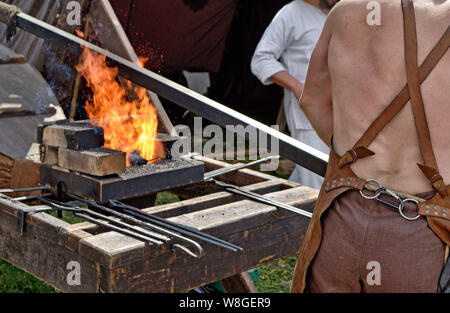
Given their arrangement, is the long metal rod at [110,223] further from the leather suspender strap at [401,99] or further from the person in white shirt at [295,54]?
the person in white shirt at [295,54]

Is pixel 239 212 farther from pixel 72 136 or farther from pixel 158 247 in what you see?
pixel 72 136

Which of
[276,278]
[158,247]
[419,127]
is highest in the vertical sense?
[419,127]

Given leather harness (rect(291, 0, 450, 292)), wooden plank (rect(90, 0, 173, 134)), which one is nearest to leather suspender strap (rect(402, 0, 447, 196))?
leather harness (rect(291, 0, 450, 292))

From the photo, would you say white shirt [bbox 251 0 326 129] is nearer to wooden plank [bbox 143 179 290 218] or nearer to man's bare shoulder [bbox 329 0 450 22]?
wooden plank [bbox 143 179 290 218]

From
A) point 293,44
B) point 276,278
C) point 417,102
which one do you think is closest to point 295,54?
point 293,44

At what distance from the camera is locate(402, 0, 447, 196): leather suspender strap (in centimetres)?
180

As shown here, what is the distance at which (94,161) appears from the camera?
→ 2.14 meters

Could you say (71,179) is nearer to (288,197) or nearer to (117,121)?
(117,121)

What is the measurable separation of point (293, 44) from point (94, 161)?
2.64 m

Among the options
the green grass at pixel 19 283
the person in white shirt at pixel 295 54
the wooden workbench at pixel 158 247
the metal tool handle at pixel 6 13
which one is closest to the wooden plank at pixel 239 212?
the wooden workbench at pixel 158 247

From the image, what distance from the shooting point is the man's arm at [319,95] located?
2148 mm

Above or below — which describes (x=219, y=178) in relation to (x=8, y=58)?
below

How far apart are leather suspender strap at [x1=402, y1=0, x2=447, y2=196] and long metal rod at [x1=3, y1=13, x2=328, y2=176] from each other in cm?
48

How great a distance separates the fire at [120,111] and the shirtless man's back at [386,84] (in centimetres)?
97
